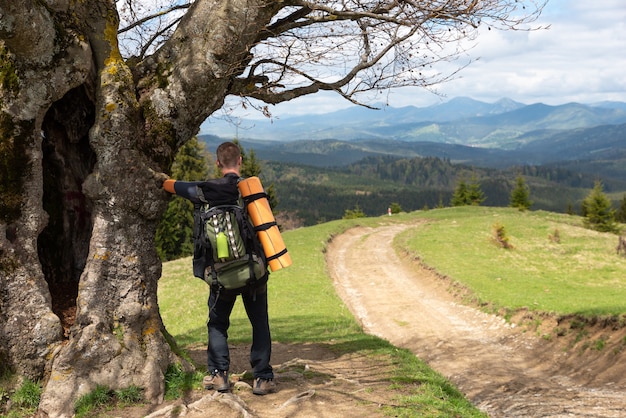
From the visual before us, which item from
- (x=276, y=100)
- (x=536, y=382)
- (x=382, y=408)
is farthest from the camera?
(x=536, y=382)

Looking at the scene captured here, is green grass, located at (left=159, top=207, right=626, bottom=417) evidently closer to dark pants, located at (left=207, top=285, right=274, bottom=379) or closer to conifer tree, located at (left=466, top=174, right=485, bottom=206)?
dark pants, located at (left=207, top=285, right=274, bottom=379)

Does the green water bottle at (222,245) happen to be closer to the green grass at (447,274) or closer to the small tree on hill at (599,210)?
the green grass at (447,274)

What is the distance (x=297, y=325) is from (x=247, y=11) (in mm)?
10842

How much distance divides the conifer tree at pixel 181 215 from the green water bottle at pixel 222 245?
53145mm

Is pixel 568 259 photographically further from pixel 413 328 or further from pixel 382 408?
pixel 382 408

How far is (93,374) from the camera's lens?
19.7ft

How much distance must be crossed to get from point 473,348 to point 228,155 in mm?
11037

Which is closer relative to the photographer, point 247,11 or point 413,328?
point 247,11

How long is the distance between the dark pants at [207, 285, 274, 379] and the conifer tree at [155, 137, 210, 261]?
52.6m

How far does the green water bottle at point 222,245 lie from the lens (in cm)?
575

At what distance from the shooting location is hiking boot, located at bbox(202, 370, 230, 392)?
629 centimetres

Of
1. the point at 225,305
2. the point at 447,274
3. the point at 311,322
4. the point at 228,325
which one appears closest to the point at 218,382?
the point at 228,325

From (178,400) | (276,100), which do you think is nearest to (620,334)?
(276,100)

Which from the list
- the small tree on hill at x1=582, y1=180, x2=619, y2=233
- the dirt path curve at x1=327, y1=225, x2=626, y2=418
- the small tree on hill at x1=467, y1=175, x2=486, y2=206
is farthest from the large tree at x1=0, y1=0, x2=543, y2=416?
the small tree on hill at x1=467, y1=175, x2=486, y2=206
